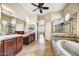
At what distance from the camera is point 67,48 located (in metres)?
2.52

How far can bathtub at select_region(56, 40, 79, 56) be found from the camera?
2479mm

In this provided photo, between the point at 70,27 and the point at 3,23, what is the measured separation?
1.49m

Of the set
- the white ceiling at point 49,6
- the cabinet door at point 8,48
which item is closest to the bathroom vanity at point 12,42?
the cabinet door at point 8,48

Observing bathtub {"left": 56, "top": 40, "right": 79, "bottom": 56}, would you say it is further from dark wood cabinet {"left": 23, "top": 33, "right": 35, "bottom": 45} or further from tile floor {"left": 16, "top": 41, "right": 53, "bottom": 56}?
dark wood cabinet {"left": 23, "top": 33, "right": 35, "bottom": 45}

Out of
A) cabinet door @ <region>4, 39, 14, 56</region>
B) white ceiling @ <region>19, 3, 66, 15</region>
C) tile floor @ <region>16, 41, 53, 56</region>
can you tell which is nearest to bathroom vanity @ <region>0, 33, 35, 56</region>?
cabinet door @ <region>4, 39, 14, 56</region>

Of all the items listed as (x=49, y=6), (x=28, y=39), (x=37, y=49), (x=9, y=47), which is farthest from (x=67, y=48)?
(x=9, y=47)

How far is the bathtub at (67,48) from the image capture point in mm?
2479

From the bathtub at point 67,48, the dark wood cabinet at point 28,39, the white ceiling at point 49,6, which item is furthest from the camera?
the dark wood cabinet at point 28,39

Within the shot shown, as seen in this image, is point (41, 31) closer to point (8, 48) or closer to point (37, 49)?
point (37, 49)

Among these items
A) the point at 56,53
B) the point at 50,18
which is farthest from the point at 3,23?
the point at 56,53

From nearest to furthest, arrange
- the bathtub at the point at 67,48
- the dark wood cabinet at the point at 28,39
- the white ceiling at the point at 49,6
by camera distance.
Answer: the bathtub at the point at 67,48
the white ceiling at the point at 49,6
the dark wood cabinet at the point at 28,39

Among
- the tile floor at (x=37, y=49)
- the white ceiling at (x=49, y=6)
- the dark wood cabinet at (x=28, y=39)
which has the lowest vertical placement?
the tile floor at (x=37, y=49)

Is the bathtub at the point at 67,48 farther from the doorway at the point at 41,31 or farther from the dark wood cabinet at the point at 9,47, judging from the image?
the dark wood cabinet at the point at 9,47

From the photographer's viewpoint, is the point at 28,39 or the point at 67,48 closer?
the point at 67,48
